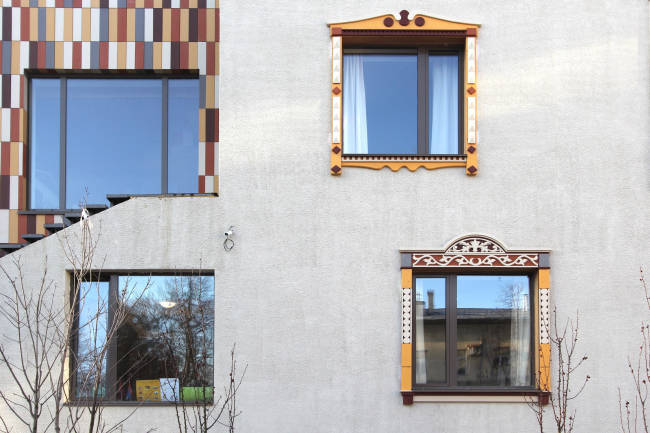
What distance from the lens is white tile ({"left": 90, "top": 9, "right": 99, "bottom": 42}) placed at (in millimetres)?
8711

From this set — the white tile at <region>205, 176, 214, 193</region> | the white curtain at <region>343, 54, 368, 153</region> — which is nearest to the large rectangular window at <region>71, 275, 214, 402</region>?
the white tile at <region>205, 176, 214, 193</region>

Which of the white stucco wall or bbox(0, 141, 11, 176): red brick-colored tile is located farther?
bbox(0, 141, 11, 176): red brick-colored tile

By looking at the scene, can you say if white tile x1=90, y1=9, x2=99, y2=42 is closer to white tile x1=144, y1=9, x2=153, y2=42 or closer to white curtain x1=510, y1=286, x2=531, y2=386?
white tile x1=144, y1=9, x2=153, y2=42

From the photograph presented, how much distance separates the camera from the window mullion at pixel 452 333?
6.74 meters

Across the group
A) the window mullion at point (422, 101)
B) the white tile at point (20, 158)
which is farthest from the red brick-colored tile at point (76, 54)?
the window mullion at point (422, 101)

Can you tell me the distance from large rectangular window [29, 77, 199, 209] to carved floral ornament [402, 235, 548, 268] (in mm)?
4026

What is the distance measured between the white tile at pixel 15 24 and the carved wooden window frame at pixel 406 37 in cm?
520

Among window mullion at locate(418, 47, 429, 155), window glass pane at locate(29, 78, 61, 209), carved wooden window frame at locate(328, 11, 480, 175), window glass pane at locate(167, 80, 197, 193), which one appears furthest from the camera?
window glass pane at locate(167, 80, 197, 193)

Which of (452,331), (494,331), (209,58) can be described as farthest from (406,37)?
(494,331)

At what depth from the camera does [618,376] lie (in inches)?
261

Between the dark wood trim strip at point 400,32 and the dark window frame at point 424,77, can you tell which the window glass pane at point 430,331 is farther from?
the dark wood trim strip at point 400,32

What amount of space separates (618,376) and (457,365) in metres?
1.90

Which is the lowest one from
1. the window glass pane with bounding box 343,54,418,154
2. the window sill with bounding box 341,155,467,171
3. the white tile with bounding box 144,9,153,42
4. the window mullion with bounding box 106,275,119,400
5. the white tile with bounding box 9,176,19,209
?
the window mullion with bounding box 106,275,119,400

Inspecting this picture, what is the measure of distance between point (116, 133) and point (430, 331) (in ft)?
19.2
